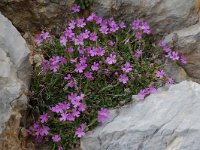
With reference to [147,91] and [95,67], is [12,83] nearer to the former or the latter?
[95,67]

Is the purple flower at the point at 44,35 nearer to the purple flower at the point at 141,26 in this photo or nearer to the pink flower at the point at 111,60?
the pink flower at the point at 111,60

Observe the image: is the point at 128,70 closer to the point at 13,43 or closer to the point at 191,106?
the point at 191,106

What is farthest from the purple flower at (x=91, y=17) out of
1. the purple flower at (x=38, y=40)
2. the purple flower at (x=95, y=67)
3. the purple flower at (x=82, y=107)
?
the purple flower at (x=82, y=107)

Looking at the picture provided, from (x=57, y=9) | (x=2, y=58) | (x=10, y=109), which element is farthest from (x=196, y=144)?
(x=57, y=9)

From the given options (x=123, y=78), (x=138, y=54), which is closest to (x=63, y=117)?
(x=123, y=78)

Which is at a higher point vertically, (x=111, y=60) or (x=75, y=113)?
(x=111, y=60)
